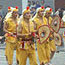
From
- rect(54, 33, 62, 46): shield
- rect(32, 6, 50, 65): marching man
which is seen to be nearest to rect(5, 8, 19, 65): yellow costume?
rect(32, 6, 50, 65): marching man

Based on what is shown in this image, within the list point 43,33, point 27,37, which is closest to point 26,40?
point 27,37

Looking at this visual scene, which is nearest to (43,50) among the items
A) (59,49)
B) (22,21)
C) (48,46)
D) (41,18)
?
(48,46)

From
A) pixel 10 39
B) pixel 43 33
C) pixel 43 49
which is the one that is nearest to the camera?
pixel 43 33

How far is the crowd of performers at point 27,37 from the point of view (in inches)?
337

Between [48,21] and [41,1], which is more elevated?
[41,1]

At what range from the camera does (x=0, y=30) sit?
62.3ft

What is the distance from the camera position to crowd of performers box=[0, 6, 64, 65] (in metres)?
8.57

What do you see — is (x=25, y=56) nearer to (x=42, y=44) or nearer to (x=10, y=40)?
(x=42, y=44)

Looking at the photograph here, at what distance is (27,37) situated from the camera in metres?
8.62

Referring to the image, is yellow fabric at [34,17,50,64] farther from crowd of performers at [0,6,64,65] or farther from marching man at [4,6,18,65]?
marching man at [4,6,18,65]

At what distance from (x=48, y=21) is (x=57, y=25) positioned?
31 cm

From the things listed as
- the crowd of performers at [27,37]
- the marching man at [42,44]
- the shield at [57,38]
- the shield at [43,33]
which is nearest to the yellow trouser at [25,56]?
the crowd of performers at [27,37]

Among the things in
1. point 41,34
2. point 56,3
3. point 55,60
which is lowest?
point 55,60

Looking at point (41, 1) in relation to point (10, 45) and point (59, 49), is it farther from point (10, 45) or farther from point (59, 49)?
point (10, 45)
